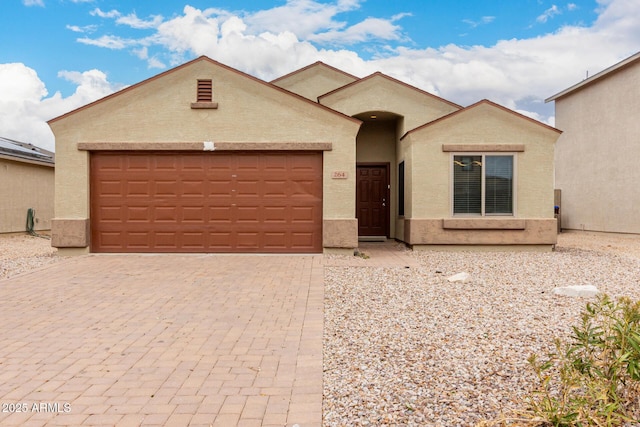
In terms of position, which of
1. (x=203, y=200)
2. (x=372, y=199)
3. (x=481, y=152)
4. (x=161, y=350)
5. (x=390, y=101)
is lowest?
(x=161, y=350)

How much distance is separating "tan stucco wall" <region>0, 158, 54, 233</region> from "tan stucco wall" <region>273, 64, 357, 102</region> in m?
10.1

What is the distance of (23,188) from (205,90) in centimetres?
1034

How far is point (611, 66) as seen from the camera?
1689 cm

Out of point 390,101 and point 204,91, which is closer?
point 204,91

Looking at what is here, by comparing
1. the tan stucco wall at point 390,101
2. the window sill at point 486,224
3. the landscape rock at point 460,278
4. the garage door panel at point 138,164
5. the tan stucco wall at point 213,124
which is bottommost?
the landscape rock at point 460,278

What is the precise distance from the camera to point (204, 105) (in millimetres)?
11195

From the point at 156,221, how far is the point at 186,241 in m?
0.86

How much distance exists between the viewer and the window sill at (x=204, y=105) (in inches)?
441

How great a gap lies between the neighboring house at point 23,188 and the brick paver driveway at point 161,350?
988 cm

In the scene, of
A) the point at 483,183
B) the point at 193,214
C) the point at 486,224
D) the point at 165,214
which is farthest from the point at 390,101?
the point at 165,214

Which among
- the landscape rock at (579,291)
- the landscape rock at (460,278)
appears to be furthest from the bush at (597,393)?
the landscape rock at (460,278)

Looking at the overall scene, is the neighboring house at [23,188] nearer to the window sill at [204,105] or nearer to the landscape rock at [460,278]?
the window sill at [204,105]

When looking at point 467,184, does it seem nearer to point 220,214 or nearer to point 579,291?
point 579,291

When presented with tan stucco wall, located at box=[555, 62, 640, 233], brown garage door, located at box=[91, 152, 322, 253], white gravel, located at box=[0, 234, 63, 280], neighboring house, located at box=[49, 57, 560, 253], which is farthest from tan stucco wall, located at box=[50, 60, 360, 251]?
tan stucco wall, located at box=[555, 62, 640, 233]
